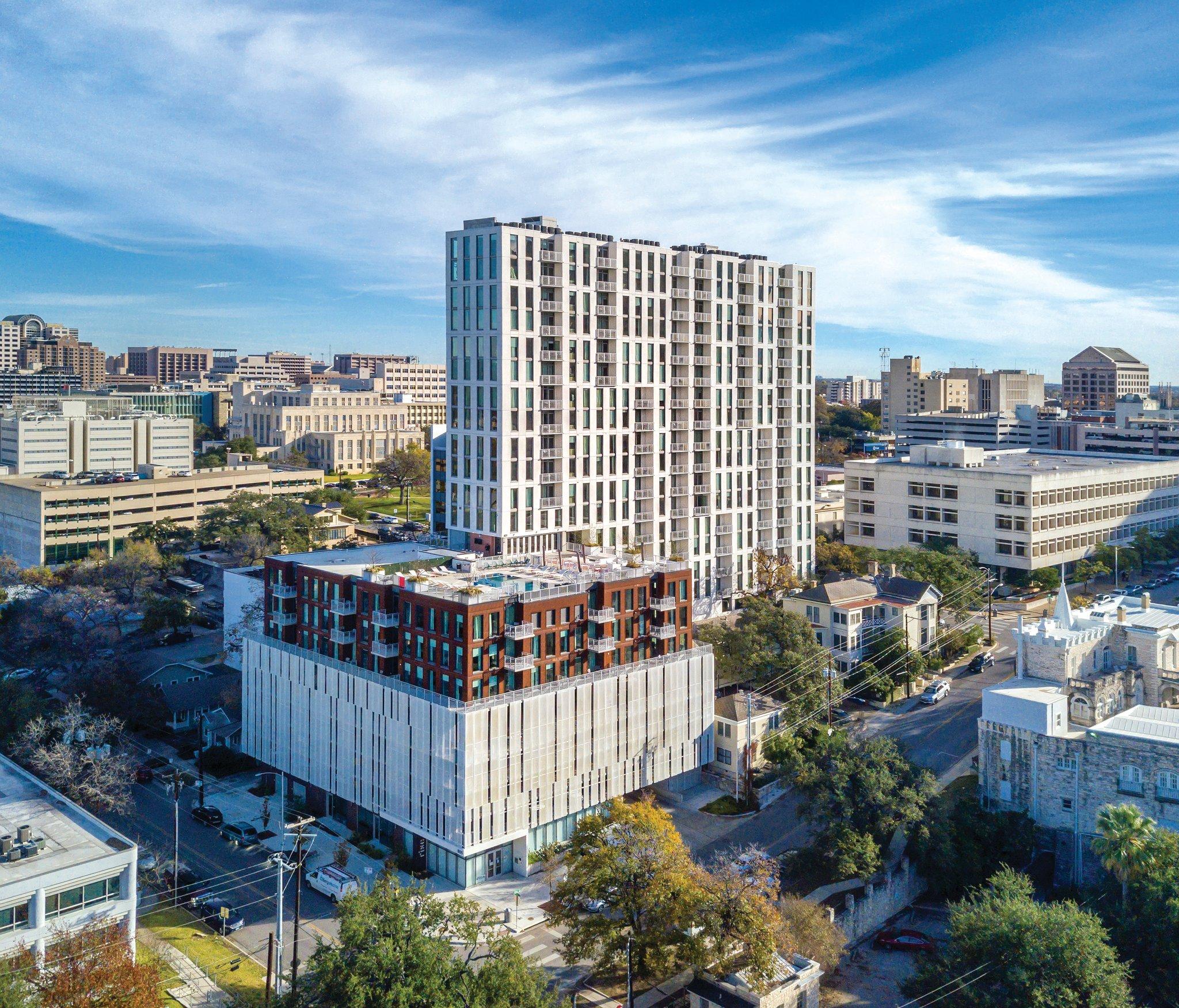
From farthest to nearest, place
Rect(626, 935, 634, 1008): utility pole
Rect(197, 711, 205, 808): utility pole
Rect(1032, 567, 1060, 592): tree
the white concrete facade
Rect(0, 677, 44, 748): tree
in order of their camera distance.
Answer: Rect(1032, 567, 1060, 592): tree
Rect(0, 677, 44, 748): tree
Rect(197, 711, 205, 808): utility pole
the white concrete facade
Rect(626, 935, 634, 1008): utility pole

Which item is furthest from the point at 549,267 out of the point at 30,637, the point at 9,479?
the point at 9,479

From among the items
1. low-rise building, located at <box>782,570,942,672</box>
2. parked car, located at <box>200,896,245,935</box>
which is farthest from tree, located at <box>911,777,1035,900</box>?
parked car, located at <box>200,896,245,935</box>

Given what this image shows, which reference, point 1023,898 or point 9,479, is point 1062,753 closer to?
point 1023,898

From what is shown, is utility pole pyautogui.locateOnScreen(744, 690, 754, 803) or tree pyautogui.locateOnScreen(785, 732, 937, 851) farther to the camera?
utility pole pyautogui.locateOnScreen(744, 690, 754, 803)

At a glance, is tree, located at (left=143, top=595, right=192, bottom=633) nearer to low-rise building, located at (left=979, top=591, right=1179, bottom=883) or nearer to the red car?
the red car

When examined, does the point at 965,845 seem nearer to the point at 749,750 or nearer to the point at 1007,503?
the point at 749,750
